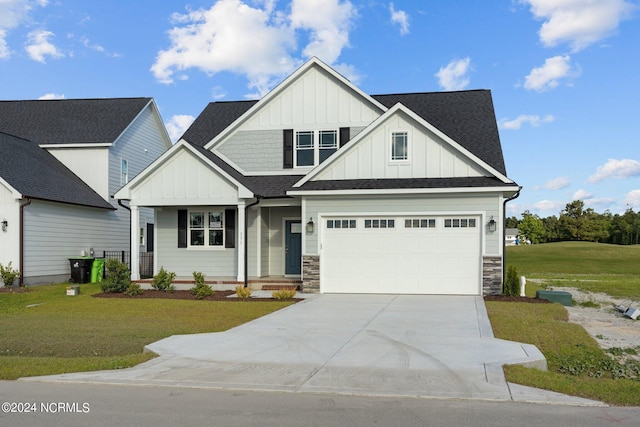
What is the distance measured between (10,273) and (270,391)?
1621cm

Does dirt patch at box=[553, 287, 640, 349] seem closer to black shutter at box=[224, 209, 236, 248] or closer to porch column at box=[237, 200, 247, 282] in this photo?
porch column at box=[237, 200, 247, 282]

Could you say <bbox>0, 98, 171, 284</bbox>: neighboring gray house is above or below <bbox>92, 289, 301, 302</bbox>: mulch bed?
above

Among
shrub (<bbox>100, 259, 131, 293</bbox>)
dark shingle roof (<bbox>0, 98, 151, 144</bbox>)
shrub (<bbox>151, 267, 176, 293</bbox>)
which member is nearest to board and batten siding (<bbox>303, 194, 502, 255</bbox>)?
shrub (<bbox>151, 267, 176, 293</bbox>)

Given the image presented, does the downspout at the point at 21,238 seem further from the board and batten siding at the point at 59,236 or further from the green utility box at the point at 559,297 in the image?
the green utility box at the point at 559,297

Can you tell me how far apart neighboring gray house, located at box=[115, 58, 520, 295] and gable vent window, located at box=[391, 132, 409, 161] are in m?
0.03

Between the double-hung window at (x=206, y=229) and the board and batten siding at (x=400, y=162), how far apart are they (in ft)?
13.2

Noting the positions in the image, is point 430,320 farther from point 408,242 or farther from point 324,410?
point 324,410

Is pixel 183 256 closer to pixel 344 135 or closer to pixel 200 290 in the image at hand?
pixel 200 290

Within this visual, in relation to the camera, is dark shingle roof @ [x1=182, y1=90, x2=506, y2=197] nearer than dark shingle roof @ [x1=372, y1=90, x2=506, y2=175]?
Yes

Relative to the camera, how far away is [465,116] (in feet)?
71.3

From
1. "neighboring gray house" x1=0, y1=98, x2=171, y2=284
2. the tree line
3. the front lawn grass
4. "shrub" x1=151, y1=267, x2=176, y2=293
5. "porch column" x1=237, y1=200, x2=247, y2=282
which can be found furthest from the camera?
the tree line

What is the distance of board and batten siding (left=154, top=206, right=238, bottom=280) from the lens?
65.6ft

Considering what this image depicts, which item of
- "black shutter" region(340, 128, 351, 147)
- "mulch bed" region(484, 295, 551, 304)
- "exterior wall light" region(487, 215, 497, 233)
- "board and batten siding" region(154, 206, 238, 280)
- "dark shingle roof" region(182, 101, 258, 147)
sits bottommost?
"mulch bed" region(484, 295, 551, 304)

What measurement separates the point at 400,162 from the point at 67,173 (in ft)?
50.4
